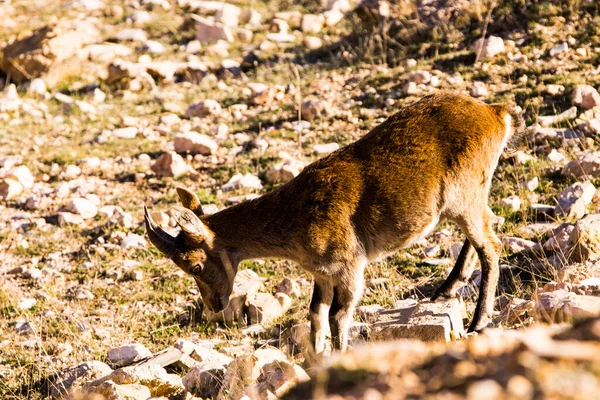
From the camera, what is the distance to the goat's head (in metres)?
7.09

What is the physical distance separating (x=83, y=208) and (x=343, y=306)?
5.20 meters

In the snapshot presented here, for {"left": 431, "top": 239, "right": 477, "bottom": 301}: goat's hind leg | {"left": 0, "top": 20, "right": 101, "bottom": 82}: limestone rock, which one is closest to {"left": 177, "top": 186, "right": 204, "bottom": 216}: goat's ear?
{"left": 431, "top": 239, "right": 477, "bottom": 301}: goat's hind leg

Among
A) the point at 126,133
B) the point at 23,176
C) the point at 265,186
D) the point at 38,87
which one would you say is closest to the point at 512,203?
the point at 265,186

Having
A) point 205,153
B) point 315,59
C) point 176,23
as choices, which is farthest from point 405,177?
point 176,23

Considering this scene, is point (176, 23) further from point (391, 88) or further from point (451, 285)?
point (451, 285)

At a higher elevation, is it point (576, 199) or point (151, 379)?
point (576, 199)

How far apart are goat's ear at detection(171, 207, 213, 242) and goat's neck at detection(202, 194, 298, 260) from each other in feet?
0.58

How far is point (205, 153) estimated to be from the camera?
Result: 1233 centimetres

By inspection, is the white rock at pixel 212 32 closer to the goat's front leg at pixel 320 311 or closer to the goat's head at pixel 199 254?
the goat's head at pixel 199 254

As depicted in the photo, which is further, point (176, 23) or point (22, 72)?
point (176, 23)

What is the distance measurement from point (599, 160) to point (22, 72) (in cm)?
1133

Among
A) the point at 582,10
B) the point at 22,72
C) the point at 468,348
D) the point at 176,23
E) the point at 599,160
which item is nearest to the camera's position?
the point at 468,348

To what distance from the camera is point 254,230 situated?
23.9 feet

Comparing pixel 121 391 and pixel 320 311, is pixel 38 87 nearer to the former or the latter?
pixel 320 311
